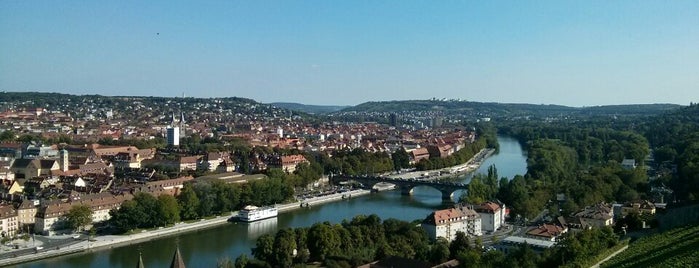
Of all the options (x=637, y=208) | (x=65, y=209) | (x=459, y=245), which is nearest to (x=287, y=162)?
(x=65, y=209)

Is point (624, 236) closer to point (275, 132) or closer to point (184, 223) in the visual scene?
point (184, 223)

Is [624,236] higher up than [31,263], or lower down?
higher up

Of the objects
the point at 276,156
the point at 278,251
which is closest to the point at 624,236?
the point at 278,251

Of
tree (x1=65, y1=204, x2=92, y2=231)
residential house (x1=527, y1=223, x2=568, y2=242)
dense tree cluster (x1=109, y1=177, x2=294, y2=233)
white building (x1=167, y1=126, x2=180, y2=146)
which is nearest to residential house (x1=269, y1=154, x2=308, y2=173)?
dense tree cluster (x1=109, y1=177, x2=294, y2=233)

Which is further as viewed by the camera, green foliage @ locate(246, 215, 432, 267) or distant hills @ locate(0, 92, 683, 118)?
distant hills @ locate(0, 92, 683, 118)

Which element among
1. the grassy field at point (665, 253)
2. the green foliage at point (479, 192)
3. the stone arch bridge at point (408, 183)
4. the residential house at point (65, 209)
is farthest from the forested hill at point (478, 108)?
the grassy field at point (665, 253)

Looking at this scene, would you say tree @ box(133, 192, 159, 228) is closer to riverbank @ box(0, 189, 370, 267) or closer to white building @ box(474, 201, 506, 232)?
A: riverbank @ box(0, 189, 370, 267)
